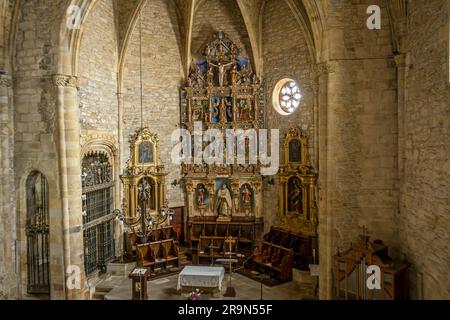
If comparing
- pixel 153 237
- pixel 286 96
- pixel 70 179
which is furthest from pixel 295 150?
pixel 70 179

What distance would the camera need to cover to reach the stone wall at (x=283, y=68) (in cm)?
1359

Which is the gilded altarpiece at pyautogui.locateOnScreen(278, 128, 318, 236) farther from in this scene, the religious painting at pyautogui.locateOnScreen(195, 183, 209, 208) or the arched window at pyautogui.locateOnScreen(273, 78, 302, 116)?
the religious painting at pyautogui.locateOnScreen(195, 183, 209, 208)

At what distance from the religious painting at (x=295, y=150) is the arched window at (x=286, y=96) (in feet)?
3.93

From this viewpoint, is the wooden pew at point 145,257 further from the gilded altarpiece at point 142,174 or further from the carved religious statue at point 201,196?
the carved religious statue at point 201,196

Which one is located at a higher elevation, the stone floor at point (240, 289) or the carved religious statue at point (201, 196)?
the carved religious statue at point (201, 196)

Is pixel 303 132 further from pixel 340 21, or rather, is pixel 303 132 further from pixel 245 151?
pixel 340 21

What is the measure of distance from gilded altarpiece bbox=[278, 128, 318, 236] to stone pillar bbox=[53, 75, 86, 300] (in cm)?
738

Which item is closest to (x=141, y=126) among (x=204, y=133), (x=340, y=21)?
(x=204, y=133)

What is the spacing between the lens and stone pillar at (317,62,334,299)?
9.30 meters

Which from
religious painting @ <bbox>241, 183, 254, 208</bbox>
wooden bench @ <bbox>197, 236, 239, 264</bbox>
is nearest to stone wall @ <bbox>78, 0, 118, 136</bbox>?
wooden bench @ <bbox>197, 236, 239, 264</bbox>

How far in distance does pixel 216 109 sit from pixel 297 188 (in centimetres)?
462

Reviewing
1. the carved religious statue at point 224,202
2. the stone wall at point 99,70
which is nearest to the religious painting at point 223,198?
the carved religious statue at point 224,202

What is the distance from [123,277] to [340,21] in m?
10.5

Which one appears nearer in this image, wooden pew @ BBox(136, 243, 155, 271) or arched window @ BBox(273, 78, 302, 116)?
wooden pew @ BBox(136, 243, 155, 271)
